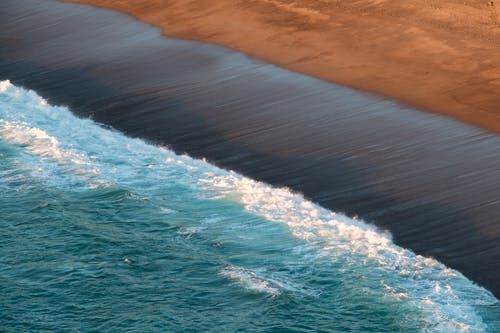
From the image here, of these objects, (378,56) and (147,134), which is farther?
(378,56)

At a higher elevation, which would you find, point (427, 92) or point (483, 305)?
point (427, 92)

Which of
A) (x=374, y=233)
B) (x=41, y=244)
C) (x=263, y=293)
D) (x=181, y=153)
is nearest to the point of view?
(x=263, y=293)

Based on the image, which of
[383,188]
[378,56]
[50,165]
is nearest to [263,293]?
[383,188]

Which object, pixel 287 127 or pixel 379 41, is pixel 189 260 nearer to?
pixel 287 127

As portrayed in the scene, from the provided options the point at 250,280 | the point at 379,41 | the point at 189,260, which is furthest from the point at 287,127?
the point at 250,280

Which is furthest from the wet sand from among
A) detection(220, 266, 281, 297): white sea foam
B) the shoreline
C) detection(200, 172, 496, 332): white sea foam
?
detection(220, 266, 281, 297): white sea foam

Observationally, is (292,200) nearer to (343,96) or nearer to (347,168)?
(347,168)
